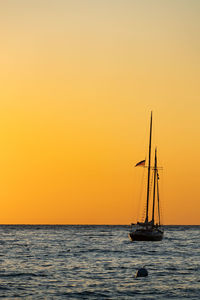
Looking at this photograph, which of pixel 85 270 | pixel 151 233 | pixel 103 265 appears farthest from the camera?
pixel 151 233

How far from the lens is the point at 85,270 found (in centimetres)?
6378

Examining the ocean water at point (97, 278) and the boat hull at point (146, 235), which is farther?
the boat hull at point (146, 235)

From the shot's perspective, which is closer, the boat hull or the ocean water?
the ocean water

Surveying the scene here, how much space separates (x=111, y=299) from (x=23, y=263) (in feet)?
102

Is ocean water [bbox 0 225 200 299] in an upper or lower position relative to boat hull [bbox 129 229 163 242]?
lower

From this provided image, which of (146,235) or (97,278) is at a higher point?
(146,235)

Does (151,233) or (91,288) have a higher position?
(151,233)

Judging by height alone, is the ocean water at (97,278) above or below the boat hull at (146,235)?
below

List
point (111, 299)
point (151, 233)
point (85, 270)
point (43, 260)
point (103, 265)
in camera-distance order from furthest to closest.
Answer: point (151, 233), point (43, 260), point (103, 265), point (85, 270), point (111, 299)

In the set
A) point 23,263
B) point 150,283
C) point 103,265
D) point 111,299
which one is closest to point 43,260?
point 23,263

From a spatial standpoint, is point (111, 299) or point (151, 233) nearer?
point (111, 299)

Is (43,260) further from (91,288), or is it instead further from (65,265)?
(91,288)

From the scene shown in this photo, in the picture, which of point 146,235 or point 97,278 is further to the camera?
point 146,235

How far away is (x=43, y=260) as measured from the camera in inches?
3056
